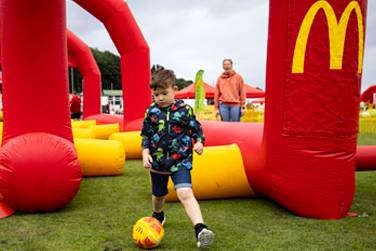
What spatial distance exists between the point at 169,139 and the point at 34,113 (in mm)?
1323

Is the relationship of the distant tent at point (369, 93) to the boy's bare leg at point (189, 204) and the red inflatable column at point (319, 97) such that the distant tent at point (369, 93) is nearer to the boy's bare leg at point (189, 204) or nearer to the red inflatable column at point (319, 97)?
the red inflatable column at point (319, 97)

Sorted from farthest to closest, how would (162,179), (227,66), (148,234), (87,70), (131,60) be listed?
(87,70) < (131,60) < (227,66) < (162,179) < (148,234)

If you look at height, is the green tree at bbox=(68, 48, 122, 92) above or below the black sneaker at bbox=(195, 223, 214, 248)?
above

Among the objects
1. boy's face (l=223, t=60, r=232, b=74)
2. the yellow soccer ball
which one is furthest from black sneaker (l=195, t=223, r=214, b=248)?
boy's face (l=223, t=60, r=232, b=74)

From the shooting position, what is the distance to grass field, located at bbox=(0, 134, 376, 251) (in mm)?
1840

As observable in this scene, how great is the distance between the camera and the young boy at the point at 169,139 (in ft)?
6.32

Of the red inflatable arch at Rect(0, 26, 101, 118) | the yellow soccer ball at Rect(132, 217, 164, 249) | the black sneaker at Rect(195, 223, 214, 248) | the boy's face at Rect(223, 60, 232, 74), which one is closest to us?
the black sneaker at Rect(195, 223, 214, 248)

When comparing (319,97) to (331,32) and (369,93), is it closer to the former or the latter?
(331,32)

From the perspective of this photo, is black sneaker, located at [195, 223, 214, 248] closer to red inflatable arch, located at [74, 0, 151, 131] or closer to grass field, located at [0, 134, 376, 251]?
grass field, located at [0, 134, 376, 251]

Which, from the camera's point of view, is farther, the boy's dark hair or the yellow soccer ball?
the boy's dark hair

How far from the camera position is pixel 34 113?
8.25ft

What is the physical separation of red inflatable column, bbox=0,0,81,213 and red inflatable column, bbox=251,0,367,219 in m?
1.79

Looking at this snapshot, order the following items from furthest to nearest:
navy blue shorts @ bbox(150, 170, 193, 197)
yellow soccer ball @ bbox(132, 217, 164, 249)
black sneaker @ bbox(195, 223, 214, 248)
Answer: navy blue shorts @ bbox(150, 170, 193, 197) < yellow soccer ball @ bbox(132, 217, 164, 249) < black sneaker @ bbox(195, 223, 214, 248)

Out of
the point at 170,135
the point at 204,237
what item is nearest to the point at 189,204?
the point at 204,237
